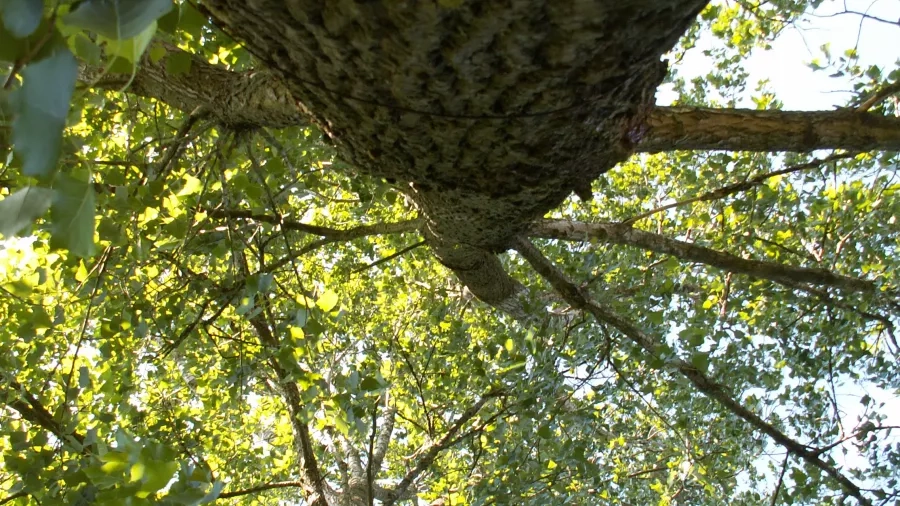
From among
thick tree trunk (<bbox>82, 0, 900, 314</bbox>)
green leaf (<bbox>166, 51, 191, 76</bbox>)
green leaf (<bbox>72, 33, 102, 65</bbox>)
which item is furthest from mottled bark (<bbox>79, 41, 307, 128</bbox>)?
green leaf (<bbox>72, 33, 102, 65</bbox>)

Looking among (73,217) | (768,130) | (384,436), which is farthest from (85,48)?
(384,436)

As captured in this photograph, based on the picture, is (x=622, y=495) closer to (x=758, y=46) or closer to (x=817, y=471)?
(x=817, y=471)

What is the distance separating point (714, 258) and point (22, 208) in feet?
9.34

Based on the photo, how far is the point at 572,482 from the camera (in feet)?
11.9

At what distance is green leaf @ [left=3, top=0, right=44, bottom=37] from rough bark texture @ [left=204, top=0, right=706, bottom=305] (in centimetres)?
53

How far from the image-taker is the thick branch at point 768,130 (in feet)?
6.77

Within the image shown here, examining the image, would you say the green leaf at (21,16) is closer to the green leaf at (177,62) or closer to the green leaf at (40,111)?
the green leaf at (40,111)

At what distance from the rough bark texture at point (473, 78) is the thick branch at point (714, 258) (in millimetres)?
1325

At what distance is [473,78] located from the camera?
1.14m

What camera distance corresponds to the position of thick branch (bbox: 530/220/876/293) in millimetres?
2896

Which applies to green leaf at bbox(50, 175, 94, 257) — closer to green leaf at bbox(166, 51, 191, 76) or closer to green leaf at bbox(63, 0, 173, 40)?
green leaf at bbox(63, 0, 173, 40)

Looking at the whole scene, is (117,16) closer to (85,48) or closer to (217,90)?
(85,48)

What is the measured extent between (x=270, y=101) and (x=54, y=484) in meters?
1.51

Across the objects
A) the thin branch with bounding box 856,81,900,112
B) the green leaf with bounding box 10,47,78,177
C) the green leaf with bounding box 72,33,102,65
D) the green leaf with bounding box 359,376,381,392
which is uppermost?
the thin branch with bounding box 856,81,900,112
